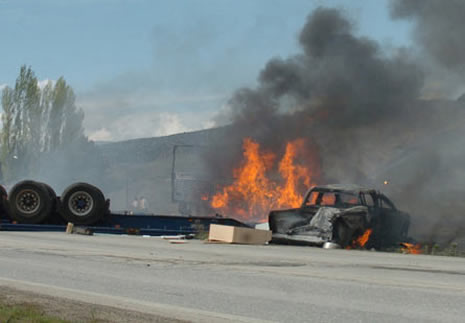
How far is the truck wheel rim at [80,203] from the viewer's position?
2067 centimetres

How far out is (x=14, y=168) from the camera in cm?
6256

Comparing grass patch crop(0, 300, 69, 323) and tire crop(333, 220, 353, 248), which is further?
tire crop(333, 220, 353, 248)

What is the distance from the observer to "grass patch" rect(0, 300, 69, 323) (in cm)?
627

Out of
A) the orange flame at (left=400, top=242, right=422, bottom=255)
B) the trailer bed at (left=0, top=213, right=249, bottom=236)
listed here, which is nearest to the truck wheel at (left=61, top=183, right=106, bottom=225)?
the trailer bed at (left=0, top=213, right=249, bottom=236)

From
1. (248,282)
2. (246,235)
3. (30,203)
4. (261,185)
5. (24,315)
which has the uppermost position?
(261,185)

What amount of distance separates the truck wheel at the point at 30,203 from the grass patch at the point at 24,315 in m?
14.1

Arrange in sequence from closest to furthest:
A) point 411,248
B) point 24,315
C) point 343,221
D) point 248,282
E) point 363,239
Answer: point 24,315, point 248,282, point 343,221, point 363,239, point 411,248

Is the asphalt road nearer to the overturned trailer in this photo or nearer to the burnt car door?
the burnt car door

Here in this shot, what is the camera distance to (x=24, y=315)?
21.4ft

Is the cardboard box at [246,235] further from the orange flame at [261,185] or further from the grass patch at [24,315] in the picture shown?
the orange flame at [261,185]

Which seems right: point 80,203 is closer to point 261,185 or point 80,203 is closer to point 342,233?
point 342,233

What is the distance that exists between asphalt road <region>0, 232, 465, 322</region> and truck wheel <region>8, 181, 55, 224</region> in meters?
7.16

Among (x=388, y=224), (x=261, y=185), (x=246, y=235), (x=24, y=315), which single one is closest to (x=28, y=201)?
(x=246, y=235)

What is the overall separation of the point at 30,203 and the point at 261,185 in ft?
37.8
